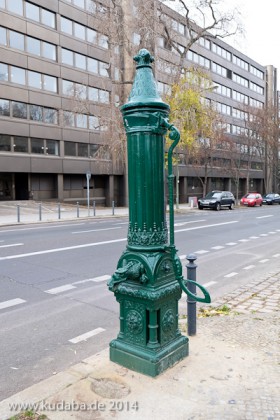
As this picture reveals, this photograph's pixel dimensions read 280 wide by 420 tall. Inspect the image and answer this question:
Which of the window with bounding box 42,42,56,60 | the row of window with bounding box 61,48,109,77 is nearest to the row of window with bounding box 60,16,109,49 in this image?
the row of window with bounding box 61,48,109,77

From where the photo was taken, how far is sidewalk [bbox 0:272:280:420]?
2.70 m

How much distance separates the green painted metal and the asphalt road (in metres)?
1.03

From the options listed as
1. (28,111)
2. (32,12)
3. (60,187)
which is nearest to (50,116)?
(28,111)

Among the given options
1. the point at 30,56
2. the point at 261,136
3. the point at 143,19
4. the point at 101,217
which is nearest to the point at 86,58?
the point at 30,56

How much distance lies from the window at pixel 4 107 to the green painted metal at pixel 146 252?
2906cm

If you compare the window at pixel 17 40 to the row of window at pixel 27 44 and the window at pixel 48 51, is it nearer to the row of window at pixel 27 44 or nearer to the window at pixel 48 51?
the row of window at pixel 27 44

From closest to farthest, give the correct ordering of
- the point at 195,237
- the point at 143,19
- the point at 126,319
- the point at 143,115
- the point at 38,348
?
the point at 143,115, the point at 126,319, the point at 38,348, the point at 195,237, the point at 143,19

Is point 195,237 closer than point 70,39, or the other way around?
point 195,237

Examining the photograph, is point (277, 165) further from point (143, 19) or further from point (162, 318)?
point (162, 318)

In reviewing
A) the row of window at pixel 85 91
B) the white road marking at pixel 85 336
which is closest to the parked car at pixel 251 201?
the row of window at pixel 85 91

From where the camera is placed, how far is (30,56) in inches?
1207

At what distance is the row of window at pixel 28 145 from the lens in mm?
29859

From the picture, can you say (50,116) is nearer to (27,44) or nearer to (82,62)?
(27,44)

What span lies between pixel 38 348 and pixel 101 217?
19356 mm
